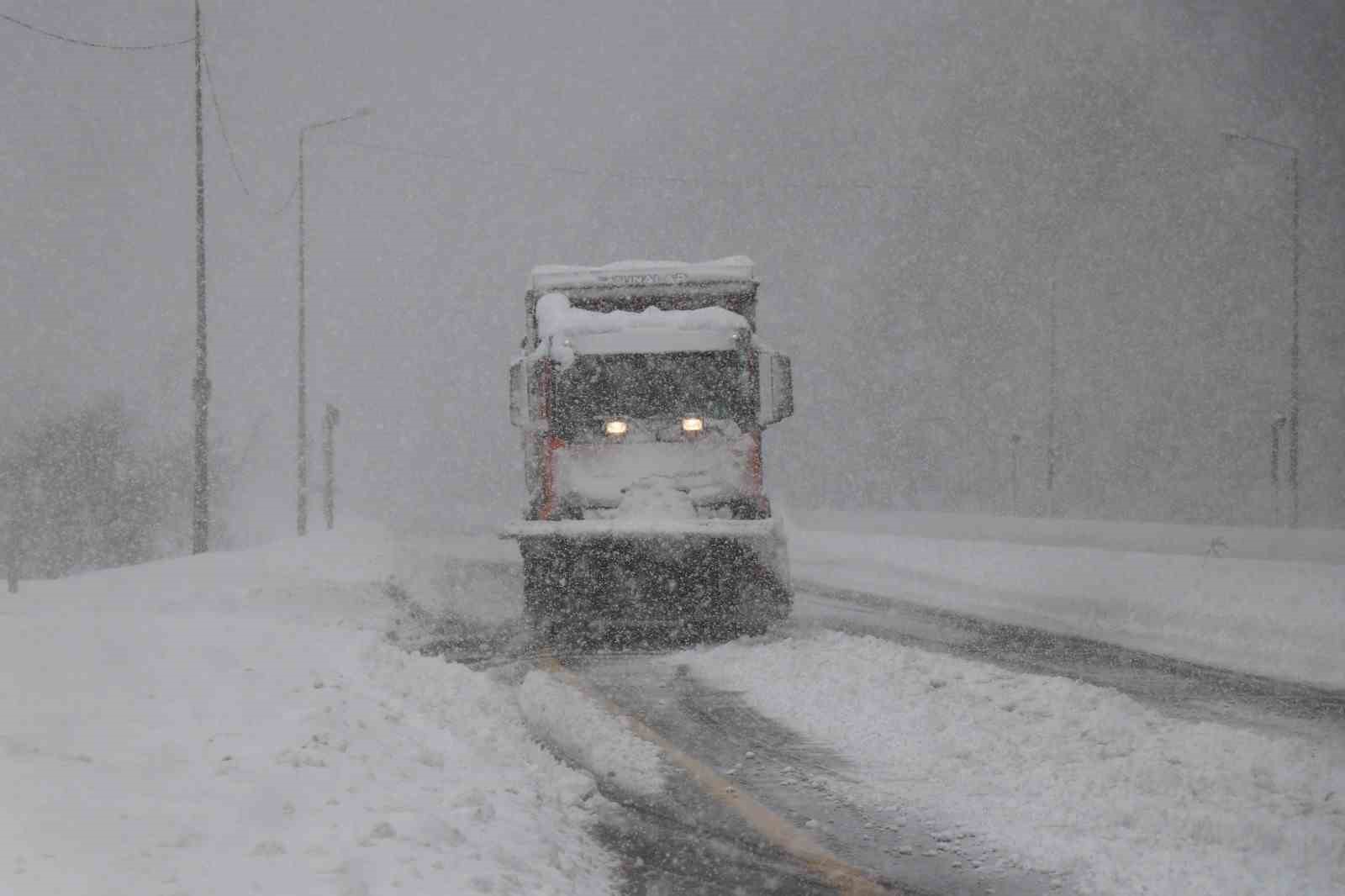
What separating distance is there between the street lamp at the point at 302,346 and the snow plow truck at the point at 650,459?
19.9 meters

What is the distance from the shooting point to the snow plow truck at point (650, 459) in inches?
489

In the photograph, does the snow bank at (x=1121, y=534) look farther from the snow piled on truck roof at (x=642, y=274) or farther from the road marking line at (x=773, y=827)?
the road marking line at (x=773, y=827)

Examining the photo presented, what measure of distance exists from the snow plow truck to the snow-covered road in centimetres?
125

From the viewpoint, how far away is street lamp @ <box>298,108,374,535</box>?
3156 cm

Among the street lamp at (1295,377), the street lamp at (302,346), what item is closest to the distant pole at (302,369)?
the street lamp at (302,346)

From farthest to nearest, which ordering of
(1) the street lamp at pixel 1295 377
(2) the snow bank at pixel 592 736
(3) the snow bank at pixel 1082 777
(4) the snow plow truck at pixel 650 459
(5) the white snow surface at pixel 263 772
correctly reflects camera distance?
1. (1) the street lamp at pixel 1295 377
2. (4) the snow plow truck at pixel 650 459
3. (2) the snow bank at pixel 592 736
4. (3) the snow bank at pixel 1082 777
5. (5) the white snow surface at pixel 263 772

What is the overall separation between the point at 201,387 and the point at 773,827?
18.7m

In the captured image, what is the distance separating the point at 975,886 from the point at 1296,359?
29.9m

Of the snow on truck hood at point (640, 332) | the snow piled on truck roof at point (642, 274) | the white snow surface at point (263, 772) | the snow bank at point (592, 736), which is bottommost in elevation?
the snow bank at point (592, 736)

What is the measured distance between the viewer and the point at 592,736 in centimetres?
762

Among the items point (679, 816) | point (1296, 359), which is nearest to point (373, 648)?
point (679, 816)

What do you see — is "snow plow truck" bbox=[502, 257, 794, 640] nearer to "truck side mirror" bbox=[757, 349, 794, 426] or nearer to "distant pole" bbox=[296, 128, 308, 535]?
"truck side mirror" bbox=[757, 349, 794, 426]

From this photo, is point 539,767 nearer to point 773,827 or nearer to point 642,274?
point 773,827

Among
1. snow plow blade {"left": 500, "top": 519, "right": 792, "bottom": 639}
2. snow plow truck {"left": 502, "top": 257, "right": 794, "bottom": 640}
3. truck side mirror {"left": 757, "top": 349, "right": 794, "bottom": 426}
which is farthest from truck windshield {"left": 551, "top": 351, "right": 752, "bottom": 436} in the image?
snow plow blade {"left": 500, "top": 519, "right": 792, "bottom": 639}
